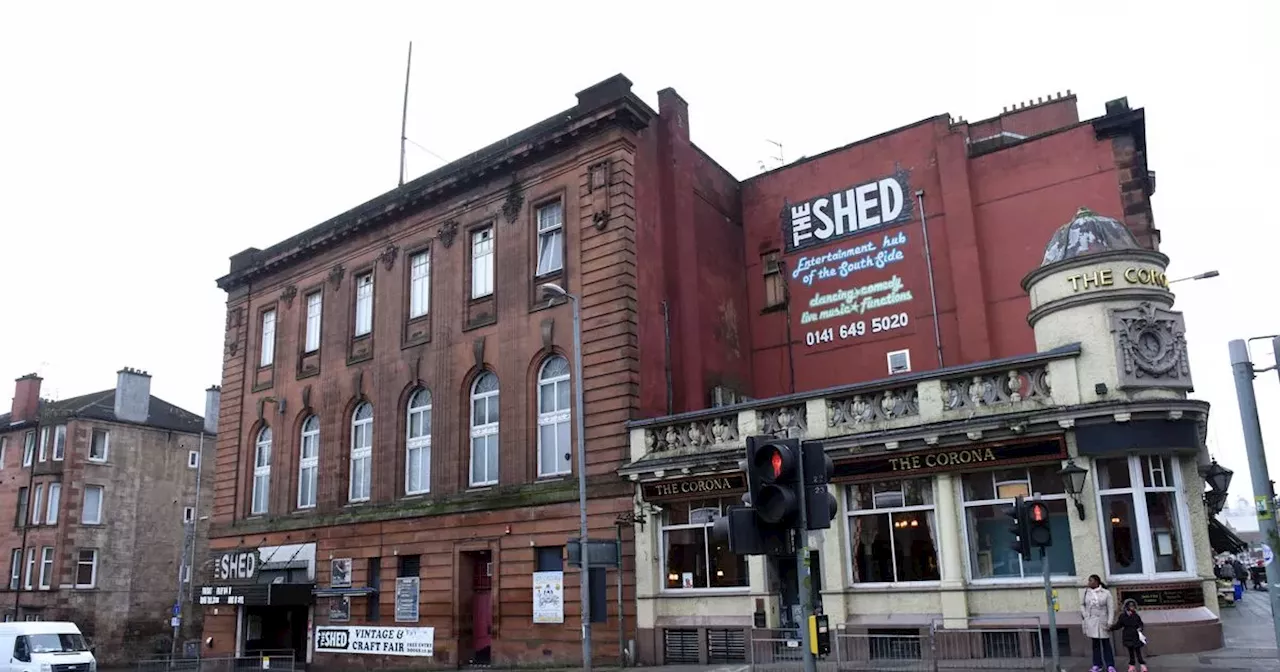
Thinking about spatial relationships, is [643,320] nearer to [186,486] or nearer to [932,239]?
[932,239]

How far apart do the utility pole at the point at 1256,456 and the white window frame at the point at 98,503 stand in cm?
5596

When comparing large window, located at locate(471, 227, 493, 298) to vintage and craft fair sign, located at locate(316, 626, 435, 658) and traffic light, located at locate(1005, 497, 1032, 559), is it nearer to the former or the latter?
vintage and craft fair sign, located at locate(316, 626, 435, 658)

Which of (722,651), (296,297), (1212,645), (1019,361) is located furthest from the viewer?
(296,297)

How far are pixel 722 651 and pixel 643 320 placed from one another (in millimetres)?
8642

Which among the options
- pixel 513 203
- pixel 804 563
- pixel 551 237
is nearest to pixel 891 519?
pixel 804 563

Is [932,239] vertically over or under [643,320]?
over

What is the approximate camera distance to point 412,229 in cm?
3231

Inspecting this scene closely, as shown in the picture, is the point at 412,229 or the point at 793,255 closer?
the point at 793,255

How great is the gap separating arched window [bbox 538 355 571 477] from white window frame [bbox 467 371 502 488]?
157 centimetres

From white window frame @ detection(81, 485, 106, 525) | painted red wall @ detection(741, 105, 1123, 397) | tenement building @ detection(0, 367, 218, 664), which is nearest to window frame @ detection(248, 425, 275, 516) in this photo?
painted red wall @ detection(741, 105, 1123, 397)

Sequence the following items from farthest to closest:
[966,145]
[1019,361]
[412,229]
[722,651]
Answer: [412,229] < [966,145] < [722,651] < [1019,361]

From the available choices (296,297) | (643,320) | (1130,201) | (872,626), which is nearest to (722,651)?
(872,626)

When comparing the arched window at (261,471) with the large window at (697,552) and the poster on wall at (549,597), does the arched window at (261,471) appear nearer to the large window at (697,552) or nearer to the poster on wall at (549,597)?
the poster on wall at (549,597)

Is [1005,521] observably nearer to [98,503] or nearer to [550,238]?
[550,238]
